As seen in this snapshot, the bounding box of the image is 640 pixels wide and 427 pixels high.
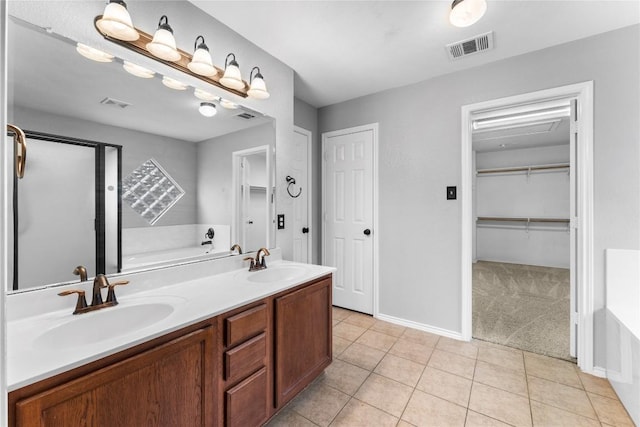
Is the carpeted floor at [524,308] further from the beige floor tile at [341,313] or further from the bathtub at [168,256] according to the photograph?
the bathtub at [168,256]

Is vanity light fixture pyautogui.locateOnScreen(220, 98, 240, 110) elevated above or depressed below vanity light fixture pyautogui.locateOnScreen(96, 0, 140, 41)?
below

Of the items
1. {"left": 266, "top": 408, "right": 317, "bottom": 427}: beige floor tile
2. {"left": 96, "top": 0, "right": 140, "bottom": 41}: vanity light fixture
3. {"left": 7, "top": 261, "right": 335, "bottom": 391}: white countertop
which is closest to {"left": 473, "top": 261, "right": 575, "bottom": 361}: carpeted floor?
{"left": 266, "top": 408, "right": 317, "bottom": 427}: beige floor tile

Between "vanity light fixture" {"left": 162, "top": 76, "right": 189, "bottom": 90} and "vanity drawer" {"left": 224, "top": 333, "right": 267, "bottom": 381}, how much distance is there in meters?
1.50

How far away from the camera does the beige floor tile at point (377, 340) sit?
2.45 metres

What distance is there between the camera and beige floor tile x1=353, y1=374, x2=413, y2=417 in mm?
1700

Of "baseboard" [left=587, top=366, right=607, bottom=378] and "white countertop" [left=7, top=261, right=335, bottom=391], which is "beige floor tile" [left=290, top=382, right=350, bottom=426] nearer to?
"white countertop" [left=7, top=261, right=335, bottom=391]

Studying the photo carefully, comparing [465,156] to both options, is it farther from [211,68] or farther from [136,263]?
[136,263]

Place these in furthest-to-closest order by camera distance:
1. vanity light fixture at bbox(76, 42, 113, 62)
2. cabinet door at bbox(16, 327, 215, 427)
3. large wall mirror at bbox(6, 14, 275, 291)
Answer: vanity light fixture at bbox(76, 42, 113, 62), large wall mirror at bbox(6, 14, 275, 291), cabinet door at bbox(16, 327, 215, 427)

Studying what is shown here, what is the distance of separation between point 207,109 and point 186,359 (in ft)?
4.84

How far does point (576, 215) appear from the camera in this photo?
2.16m

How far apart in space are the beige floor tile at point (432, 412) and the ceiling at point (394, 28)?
8.28 ft

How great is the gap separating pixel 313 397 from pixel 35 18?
2.42 metres

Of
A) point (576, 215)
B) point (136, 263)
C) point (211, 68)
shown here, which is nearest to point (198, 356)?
point (136, 263)

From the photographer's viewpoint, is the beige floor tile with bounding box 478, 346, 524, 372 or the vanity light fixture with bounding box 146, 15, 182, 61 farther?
the beige floor tile with bounding box 478, 346, 524, 372
